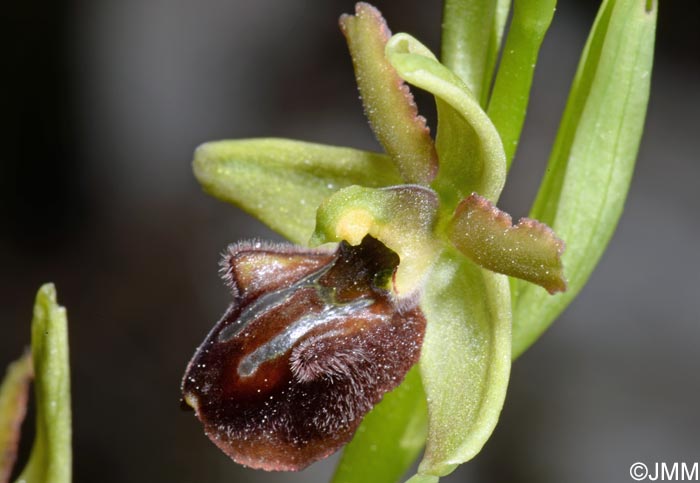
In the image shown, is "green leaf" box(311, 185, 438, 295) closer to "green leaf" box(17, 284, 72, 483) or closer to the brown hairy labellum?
the brown hairy labellum

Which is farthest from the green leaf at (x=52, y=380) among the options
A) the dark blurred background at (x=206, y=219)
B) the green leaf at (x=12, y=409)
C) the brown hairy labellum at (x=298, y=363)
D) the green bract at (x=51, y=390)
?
the dark blurred background at (x=206, y=219)

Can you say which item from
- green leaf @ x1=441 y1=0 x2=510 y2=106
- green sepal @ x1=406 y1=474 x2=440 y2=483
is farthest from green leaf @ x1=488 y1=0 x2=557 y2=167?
green sepal @ x1=406 y1=474 x2=440 y2=483

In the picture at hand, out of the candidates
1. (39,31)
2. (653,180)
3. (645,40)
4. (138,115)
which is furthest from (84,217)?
(645,40)

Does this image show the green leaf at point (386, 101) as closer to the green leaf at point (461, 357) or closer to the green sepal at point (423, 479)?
the green leaf at point (461, 357)

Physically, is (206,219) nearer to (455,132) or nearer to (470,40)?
(470,40)

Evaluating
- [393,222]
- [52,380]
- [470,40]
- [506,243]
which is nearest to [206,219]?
[52,380]

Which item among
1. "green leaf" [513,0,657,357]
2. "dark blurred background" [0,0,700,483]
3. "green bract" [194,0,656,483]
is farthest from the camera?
"dark blurred background" [0,0,700,483]

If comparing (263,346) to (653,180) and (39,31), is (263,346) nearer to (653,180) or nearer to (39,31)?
(653,180)
